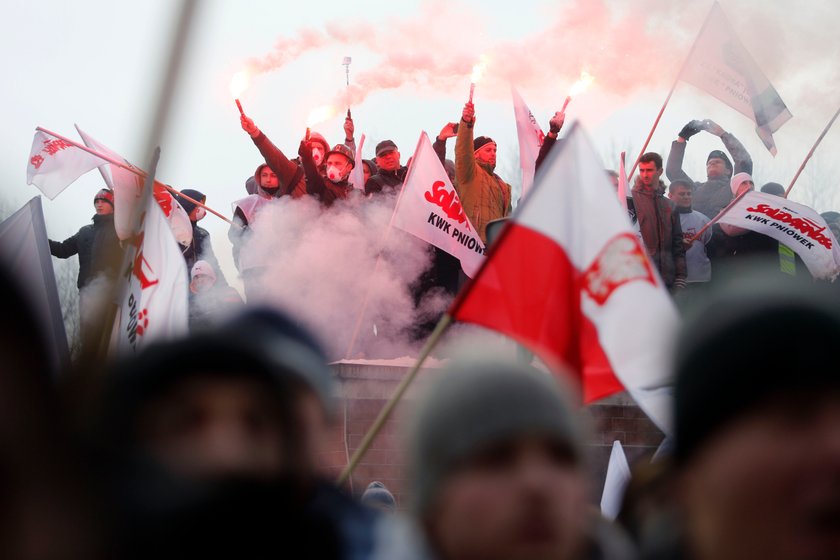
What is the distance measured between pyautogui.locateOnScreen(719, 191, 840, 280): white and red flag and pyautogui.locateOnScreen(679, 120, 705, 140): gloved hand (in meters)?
2.21

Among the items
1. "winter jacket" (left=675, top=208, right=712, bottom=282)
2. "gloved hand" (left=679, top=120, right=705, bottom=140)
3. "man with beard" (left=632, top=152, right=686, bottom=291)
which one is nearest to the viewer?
"man with beard" (left=632, top=152, right=686, bottom=291)

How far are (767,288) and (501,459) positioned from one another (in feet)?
1.83

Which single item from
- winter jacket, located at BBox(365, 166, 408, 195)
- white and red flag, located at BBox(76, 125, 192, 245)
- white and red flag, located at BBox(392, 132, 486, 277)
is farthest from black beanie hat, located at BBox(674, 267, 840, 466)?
winter jacket, located at BBox(365, 166, 408, 195)

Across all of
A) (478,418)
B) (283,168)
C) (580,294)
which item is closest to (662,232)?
(283,168)

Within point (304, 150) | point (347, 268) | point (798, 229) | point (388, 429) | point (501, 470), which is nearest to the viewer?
point (501, 470)

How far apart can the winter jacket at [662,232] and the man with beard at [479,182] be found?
4.57 ft

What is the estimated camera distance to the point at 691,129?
13.1 meters

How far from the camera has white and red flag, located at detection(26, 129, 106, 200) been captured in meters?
10.7

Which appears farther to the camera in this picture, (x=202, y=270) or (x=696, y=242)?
(x=696, y=242)

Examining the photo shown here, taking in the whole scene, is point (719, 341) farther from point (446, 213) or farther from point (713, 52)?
point (713, 52)

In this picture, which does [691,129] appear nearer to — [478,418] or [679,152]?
Result: [679,152]

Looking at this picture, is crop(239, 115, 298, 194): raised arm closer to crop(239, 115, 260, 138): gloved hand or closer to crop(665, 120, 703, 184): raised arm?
crop(239, 115, 260, 138): gloved hand

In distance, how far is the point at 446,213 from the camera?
9.88m

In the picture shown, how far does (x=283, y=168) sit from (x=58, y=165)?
7.03 feet
